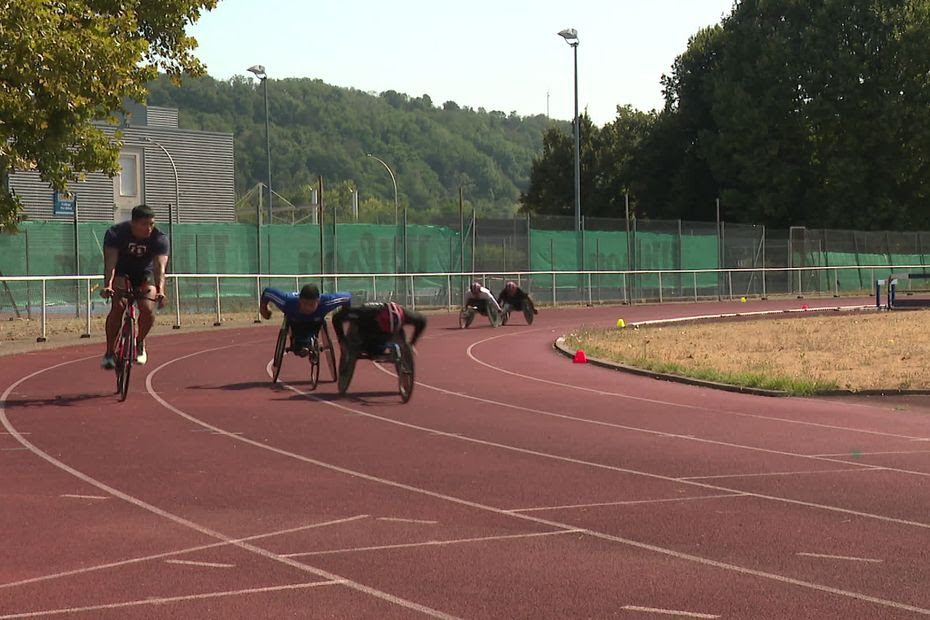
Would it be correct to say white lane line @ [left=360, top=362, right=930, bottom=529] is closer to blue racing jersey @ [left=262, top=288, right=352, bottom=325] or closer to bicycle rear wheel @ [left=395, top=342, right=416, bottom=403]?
bicycle rear wheel @ [left=395, top=342, right=416, bottom=403]

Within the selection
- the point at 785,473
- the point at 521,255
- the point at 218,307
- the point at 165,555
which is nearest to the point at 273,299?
the point at 785,473

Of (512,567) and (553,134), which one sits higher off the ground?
(553,134)

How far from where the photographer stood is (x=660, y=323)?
33.6 meters

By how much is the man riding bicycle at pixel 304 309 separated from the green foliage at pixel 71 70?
623 cm

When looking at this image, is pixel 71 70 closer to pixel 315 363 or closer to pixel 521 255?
pixel 315 363

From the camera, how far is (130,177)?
6788cm

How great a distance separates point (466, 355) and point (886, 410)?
9362mm

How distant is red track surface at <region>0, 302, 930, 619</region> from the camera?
6172 millimetres

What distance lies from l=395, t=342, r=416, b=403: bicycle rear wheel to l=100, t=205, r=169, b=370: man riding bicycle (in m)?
2.53

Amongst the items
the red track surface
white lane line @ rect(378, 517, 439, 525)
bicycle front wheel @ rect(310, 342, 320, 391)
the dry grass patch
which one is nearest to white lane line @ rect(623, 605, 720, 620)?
the red track surface

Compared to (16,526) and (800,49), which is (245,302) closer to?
(16,526)

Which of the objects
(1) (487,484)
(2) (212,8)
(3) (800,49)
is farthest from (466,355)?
(3) (800,49)

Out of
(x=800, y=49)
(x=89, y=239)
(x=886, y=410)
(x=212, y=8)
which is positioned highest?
(x=800, y=49)

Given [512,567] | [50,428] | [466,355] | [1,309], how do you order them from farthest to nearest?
[1,309]
[466,355]
[50,428]
[512,567]
